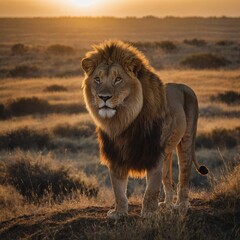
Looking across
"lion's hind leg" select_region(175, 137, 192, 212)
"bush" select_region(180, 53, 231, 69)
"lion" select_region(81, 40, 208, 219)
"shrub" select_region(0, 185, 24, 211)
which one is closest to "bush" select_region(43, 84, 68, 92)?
"bush" select_region(180, 53, 231, 69)

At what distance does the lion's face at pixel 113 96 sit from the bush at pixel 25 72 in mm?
28791

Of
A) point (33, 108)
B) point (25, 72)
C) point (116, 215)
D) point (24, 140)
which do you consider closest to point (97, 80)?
point (116, 215)

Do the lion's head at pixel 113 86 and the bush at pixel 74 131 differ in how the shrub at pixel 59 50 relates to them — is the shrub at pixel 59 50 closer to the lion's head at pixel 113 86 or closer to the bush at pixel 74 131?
the bush at pixel 74 131

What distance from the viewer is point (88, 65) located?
18.4 ft

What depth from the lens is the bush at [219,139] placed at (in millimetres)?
15438

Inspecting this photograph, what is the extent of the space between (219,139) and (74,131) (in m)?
4.60

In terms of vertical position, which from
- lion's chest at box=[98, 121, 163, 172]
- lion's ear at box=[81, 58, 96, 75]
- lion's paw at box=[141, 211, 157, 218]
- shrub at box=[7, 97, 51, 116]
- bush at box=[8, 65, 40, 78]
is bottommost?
bush at box=[8, 65, 40, 78]

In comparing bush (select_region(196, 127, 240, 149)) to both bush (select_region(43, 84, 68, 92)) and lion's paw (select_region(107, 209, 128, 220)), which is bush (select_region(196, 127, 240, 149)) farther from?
bush (select_region(43, 84, 68, 92))

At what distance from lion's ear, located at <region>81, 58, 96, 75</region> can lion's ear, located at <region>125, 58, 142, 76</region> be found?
38 centimetres

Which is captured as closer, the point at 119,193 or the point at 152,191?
the point at 152,191

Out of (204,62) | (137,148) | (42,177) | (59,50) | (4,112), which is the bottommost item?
(4,112)

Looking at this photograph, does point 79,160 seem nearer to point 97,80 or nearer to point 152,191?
point 152,191

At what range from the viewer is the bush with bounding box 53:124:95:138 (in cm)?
1680

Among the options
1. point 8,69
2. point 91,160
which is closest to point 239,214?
point 91,160
